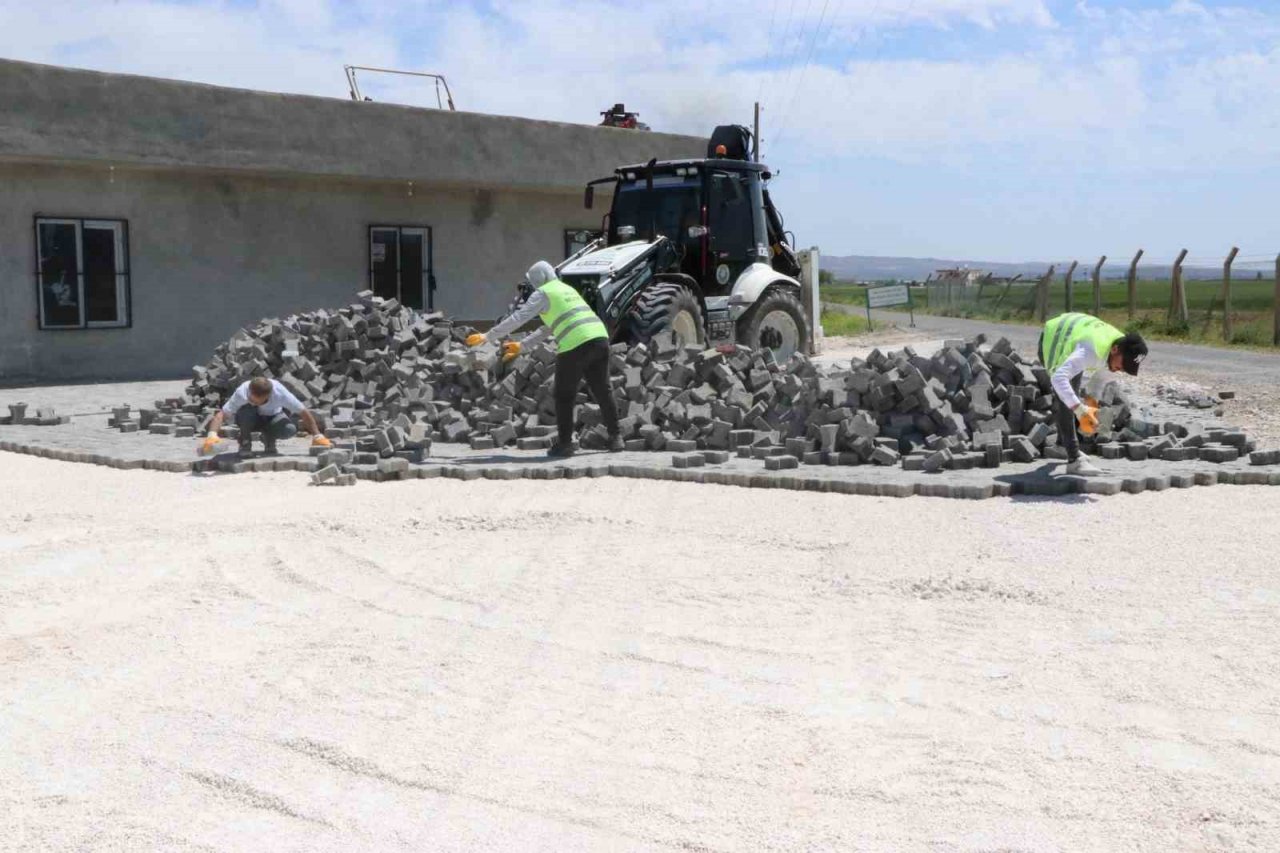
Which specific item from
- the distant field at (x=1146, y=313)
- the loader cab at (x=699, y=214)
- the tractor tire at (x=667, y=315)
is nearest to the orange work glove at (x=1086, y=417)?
the tractor tire at (x=667, y=315)

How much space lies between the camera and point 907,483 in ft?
30.9

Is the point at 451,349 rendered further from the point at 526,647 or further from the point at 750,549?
the point at 526,647

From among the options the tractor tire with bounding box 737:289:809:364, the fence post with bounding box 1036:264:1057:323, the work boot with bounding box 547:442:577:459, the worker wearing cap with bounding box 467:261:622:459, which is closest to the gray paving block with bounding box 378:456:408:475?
the worker wearing cap with bounding box 467:261:622:459

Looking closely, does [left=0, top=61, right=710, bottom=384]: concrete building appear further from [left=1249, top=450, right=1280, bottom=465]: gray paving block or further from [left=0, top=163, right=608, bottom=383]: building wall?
[left=1249, top=450, right=1280, bottom=465]: gray paving block

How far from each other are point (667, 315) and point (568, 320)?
3729mm

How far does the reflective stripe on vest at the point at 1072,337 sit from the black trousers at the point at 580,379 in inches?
141

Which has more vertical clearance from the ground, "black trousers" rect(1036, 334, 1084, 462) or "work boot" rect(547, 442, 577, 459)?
"black trousers" rect(1036, 334, 1084, 462)

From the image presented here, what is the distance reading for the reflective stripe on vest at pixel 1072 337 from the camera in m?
9.24

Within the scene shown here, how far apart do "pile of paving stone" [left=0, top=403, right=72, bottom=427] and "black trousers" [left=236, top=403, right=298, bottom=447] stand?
3.74m

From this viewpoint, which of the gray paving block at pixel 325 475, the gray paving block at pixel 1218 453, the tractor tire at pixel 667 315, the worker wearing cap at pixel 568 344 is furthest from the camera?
the tractor tire at pixel 667 315

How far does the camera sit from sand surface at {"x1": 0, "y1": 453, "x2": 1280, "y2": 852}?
396cm

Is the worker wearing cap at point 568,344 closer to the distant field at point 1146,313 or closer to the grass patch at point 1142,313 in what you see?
the grass patch at point 1142,313

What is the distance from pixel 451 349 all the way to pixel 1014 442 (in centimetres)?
694

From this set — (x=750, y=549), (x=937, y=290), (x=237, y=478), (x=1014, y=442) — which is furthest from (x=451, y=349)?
(x=937, y=290)
